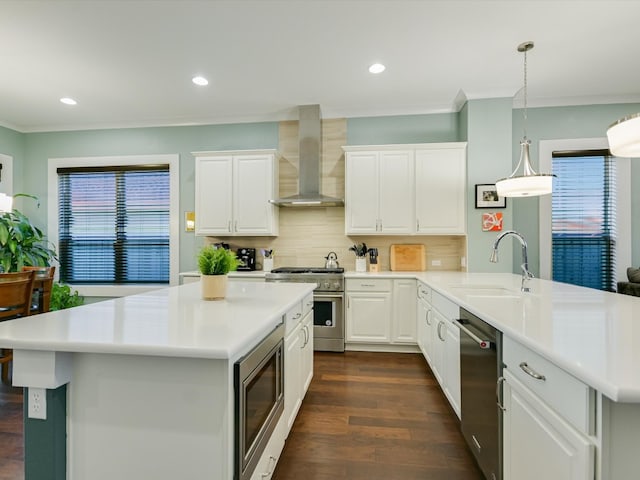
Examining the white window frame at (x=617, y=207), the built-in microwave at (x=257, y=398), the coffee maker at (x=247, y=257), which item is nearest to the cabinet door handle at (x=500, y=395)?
the built-in microwave at (x=257, y=398)

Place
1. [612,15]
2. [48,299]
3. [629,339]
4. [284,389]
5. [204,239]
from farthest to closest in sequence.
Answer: [204,239] → [48,299] → [612,15] → [284,389] → [629,339]

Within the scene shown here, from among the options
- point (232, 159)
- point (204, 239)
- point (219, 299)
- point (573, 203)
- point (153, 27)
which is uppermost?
point (153, 27)

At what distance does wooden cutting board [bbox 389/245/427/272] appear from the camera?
4133 mm

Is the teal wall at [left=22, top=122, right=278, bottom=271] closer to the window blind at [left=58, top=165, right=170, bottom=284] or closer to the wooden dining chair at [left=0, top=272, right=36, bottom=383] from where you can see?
the window blind at [left=58, top=165, right=170, bottom=284]

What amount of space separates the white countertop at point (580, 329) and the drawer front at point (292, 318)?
100 cm

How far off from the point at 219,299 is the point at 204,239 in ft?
9.55

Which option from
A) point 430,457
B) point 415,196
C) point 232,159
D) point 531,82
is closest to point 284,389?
point 430,457

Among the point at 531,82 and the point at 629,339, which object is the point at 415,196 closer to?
the point at 531,82

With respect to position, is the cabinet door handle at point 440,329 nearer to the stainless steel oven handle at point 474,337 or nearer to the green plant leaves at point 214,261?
the stainless steel oven handle at point 474,337

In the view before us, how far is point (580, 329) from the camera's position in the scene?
1.21m

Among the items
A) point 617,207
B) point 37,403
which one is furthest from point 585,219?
point 37,403

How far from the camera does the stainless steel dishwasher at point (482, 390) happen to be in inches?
55.7

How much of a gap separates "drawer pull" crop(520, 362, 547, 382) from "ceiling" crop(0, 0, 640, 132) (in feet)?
7.88

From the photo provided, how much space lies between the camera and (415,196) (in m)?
3.89
